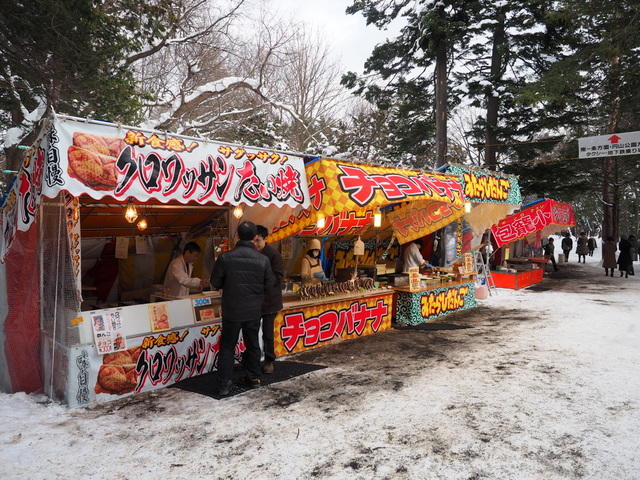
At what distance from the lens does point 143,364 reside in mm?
Result: 5387

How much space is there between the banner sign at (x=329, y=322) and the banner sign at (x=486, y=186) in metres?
3.84

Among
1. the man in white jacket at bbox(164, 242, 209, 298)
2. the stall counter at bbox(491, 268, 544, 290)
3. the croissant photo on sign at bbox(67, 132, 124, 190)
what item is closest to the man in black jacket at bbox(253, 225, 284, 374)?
the man in white jacket at bbox(164, 242, 209, 298)

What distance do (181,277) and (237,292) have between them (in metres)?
2.26

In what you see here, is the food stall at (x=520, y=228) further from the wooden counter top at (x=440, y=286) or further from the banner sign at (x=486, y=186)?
the wooden counter top at (x=440, y=286)

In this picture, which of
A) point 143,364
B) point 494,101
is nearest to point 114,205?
point 143,364

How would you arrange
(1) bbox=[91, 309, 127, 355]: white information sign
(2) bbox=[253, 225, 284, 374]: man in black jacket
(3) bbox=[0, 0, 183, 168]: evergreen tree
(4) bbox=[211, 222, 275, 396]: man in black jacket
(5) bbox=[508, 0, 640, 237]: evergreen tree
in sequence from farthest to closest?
1. (5) bbox=[508, 0, 640, 237]: evergreen tree
2. (3) bbox=[0, 0, 183, 168]: evergreen tree
3. (2) bbox=[253, 225, 284, 374]: man in black jacket
4. (4) bbox=[211, 222, 275, 396]: man in black jacket
5. (1) bbox=[91, 309, 127, 355]: white information sign

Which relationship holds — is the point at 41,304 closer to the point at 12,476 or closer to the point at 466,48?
the point at 12,476

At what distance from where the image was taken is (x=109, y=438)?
4.16 m

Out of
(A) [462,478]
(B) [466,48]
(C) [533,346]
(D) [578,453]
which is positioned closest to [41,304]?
(A) [462,478]

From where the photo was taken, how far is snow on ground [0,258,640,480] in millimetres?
3656

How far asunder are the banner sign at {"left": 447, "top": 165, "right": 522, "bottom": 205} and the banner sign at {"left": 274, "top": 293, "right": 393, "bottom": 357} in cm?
384

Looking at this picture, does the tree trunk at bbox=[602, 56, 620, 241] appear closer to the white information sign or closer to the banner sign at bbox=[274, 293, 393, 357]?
the banner sign at bbox=[274, 293, 393, 357]

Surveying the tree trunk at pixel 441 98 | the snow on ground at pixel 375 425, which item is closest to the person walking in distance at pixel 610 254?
the tree trunk at pixel 441 98

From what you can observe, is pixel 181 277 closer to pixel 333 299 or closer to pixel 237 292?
pixel 237 292
